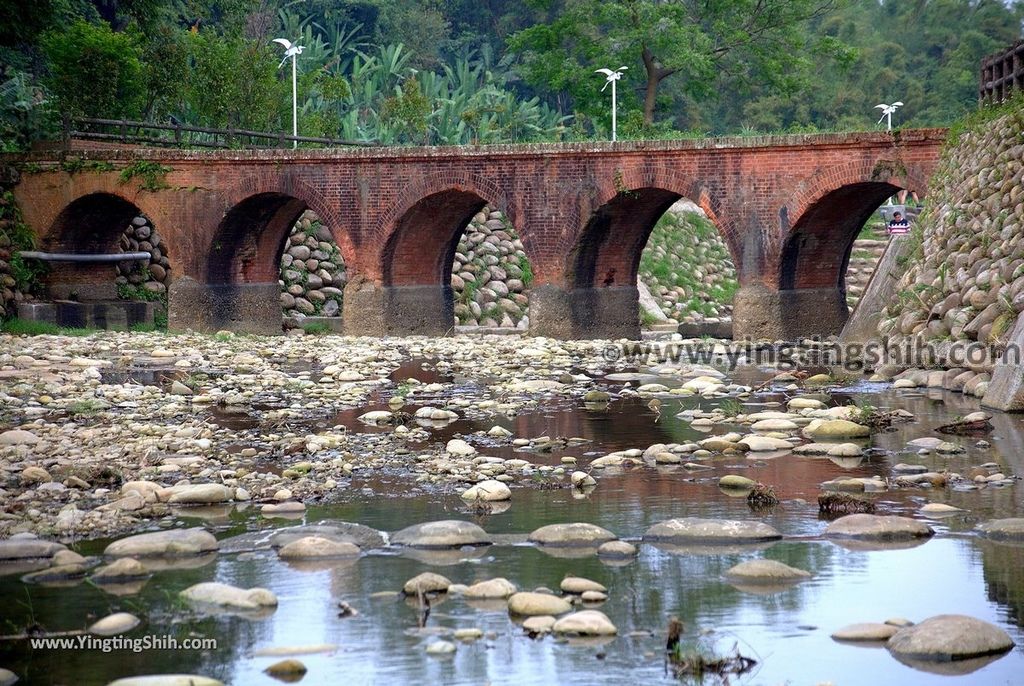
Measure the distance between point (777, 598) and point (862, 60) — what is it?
49.8 metres

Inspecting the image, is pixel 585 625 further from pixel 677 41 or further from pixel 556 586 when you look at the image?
pixel 677 41

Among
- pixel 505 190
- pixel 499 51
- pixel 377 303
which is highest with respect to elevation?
pixel 499 51

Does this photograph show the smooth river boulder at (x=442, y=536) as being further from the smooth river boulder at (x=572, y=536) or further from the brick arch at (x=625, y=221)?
the brick arch at (x=625, y=221)

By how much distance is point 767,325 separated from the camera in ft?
73.7

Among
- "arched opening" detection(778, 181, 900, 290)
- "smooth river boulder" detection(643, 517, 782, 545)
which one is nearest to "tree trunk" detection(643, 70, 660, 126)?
"arched opening" detection(778, 181, 900, 290)

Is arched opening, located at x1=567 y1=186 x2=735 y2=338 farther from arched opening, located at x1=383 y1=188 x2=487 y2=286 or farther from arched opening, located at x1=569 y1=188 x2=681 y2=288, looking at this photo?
arched opening, located at x1=383 y1=188 x2=487 y2=286

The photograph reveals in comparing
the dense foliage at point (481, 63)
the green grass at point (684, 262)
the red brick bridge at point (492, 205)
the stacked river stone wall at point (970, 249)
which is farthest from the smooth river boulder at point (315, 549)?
the green grass at point (684, 262)

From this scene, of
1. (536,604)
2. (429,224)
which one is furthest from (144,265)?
(536,604)

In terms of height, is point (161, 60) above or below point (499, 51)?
below

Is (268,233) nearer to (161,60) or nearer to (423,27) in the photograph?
(161,60)

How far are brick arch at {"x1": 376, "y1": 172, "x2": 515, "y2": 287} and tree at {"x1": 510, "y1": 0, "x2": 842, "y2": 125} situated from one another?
1440 cm

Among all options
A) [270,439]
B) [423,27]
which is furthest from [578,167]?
[423,27]

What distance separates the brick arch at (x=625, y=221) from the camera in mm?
22719

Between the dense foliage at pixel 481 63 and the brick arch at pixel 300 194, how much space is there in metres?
5.03
